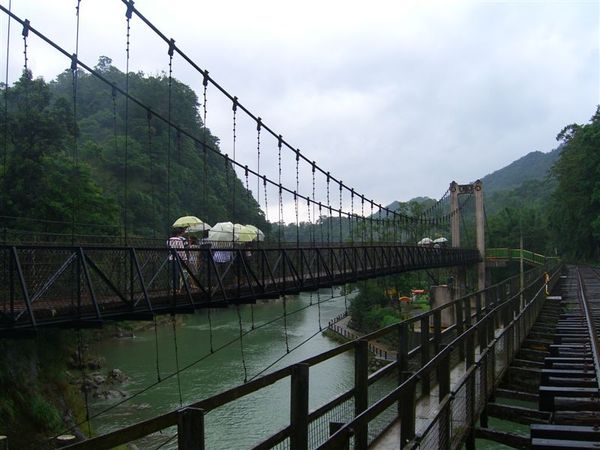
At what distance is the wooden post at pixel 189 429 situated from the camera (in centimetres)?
201

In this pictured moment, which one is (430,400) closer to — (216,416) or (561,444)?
(561,444)

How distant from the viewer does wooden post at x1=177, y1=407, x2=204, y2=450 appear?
2014mm

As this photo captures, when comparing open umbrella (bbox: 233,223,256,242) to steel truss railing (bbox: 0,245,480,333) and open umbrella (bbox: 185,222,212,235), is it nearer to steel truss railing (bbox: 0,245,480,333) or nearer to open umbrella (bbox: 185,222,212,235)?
open umbrella (bbox: 185,222,212,235)

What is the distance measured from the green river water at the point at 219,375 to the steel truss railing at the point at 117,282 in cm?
118

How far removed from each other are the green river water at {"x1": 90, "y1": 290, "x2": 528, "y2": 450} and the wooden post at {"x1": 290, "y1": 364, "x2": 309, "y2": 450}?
6.61 meters

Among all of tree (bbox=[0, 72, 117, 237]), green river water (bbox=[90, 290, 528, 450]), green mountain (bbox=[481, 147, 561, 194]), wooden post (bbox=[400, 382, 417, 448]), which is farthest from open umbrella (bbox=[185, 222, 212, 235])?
green mountain (bbox=[481, 147, 561, 194])

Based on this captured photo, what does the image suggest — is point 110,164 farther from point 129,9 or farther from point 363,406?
point 363,406

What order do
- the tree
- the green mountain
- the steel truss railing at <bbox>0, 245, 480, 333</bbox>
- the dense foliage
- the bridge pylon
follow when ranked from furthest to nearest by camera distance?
1. the green mountain
2. the bridge pylon
3. the dense foliage
4. the tree
5. the steel truss railing at <bbox>0, 245, 480, 333</bbox>

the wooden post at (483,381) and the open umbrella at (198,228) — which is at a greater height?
the open umbrella at (198,228)

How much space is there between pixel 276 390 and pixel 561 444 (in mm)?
21375

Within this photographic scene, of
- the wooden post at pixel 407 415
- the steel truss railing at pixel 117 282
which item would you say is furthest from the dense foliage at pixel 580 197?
the wooden post at pixel 407 415

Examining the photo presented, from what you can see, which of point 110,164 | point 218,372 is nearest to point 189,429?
point 218,372

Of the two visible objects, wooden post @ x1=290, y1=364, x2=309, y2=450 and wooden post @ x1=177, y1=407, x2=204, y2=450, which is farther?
wooden post @ x1=290, y1=364, x2=309, y2=450

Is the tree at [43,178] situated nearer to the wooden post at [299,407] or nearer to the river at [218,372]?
the river at [218,372]
